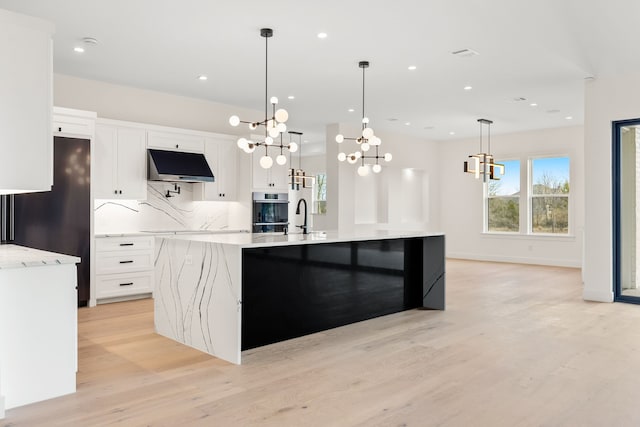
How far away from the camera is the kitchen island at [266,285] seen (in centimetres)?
366

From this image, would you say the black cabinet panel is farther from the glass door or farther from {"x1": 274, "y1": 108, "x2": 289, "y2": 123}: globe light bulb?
the glass door

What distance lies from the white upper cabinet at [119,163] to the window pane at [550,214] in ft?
26.6

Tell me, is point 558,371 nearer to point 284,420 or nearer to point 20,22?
point 284,420

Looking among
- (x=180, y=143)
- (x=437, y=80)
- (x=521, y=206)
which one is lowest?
(x=521, y=206)

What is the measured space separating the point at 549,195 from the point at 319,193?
6.18m

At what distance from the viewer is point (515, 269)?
946 centimetres

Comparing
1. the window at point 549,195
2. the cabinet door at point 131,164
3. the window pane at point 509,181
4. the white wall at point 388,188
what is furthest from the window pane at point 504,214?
the cabinet door at point 131,164

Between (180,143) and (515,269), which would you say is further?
(515,269)

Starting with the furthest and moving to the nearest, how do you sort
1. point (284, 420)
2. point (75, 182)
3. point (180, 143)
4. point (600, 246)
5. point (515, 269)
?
point (515, 269) < point (180, 143) < point (600, 246) < point (75, 182) < point (284, 420)

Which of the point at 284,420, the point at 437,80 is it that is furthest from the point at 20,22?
the point at 437,80

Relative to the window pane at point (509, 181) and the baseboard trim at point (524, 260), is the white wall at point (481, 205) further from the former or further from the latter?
the window pane at point (509, 181)

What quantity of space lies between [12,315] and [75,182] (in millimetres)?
3112

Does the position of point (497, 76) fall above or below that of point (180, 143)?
above

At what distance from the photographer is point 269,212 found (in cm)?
762
